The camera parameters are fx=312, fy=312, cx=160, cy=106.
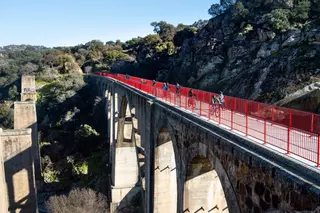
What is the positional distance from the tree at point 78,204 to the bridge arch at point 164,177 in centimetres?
931

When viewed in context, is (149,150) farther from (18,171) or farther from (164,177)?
(18,171)

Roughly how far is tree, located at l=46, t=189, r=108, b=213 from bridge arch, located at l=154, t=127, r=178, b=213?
931 centimetres

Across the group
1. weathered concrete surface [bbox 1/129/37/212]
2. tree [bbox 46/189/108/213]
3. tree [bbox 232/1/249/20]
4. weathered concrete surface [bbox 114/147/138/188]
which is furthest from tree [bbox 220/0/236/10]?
weathered concrete surface [bbox 1/129/37/212]

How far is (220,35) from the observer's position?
38.8m

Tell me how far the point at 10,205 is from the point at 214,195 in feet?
44.3

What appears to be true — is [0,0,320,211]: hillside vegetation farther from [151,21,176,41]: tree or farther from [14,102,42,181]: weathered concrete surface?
[151,21,176,41]: tree

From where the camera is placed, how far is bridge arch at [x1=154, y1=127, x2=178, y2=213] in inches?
578

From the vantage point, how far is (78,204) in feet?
76.7

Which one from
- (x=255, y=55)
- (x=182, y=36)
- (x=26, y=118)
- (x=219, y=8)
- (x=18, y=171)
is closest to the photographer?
(x=18, y=171)

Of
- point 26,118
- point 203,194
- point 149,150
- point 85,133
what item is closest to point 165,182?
point 149,150

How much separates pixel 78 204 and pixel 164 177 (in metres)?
10.9

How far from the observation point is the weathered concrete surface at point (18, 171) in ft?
62.8

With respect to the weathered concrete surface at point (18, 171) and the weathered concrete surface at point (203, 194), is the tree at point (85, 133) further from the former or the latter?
the weathered concrete surface at point (203, 194)

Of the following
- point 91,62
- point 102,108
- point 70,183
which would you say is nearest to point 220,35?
point 102,108
